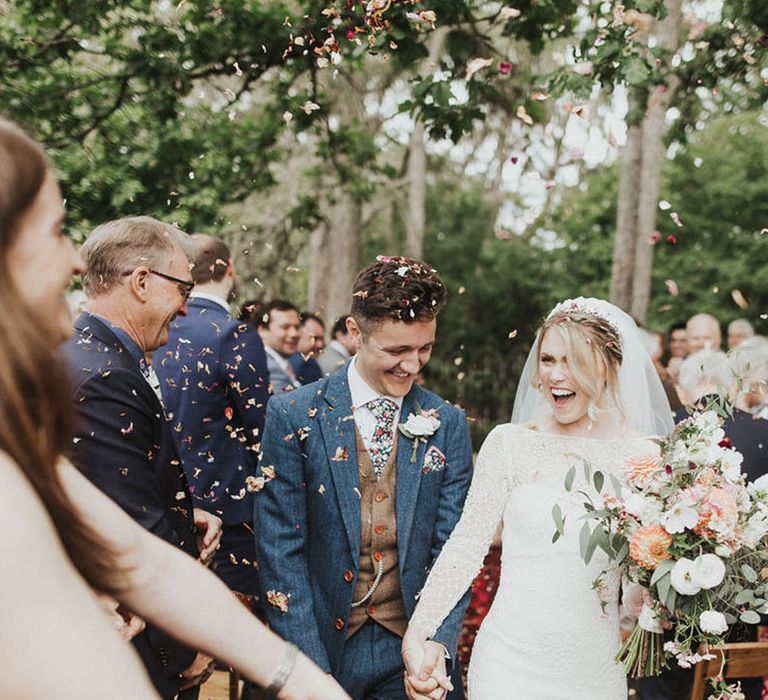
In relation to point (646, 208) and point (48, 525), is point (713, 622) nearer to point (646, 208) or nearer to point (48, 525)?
point (48, 525)

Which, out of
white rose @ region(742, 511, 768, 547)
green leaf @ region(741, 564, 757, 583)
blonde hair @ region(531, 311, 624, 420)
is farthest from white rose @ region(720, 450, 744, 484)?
blonde hair @ region(531, 311, 624, 420)

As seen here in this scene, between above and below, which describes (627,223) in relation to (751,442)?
above

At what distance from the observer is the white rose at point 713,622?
2.90 metres

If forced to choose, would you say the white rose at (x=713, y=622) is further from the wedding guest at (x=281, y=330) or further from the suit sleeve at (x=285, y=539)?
the wedding guest at (x=281, y=330)

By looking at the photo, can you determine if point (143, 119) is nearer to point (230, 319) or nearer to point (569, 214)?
point (230, 319)

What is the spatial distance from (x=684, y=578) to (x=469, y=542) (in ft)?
2.45

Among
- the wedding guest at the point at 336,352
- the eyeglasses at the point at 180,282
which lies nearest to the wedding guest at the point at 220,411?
the eyeglasses at the point at 180,282

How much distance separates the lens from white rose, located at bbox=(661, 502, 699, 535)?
2.94m

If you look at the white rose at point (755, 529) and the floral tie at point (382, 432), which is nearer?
the white rose at point (755, 529)

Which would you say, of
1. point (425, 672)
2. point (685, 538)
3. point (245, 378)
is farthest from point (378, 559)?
point (245, 378)

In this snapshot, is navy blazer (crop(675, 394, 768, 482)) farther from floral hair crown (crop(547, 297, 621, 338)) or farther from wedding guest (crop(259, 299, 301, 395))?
wedding guest (crop(259, 299, 301, 395))

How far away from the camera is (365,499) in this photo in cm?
323

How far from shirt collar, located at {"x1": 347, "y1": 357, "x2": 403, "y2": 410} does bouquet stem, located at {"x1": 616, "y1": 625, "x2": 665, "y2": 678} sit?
1.15 meters

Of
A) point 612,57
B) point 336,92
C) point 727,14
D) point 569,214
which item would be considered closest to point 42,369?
point 612,57
